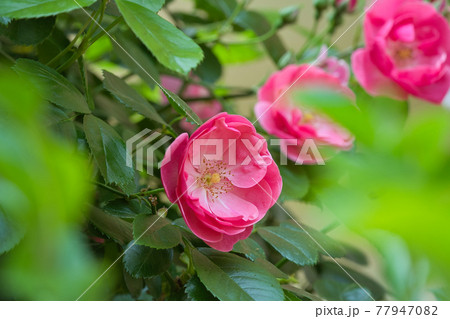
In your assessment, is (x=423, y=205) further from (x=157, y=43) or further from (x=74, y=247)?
(x=157, y=43)

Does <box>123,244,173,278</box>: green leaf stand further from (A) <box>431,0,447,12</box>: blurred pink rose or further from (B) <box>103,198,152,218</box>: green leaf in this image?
(A) <box>431,0,447,12</box>: blurred pink rose

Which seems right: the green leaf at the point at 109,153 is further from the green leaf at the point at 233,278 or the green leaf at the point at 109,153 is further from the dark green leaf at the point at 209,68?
the dark green leaf at the point at 209,68

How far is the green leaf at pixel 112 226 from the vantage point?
0.27 meters

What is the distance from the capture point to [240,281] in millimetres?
256

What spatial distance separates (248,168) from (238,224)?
31 mm

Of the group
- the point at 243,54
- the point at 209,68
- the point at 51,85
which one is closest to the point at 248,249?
the point at 51,85

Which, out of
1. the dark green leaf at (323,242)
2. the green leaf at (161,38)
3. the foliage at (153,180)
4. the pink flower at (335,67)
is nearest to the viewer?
Result: the foliage at (153,180)

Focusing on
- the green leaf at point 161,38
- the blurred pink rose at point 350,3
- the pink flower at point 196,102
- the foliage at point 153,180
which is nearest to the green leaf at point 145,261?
the foliage at point 153,180

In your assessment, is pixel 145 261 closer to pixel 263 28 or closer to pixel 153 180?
pixel 153 180

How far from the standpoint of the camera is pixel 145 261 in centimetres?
27

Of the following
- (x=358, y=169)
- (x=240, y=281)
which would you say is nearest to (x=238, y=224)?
(x=240, y=281)

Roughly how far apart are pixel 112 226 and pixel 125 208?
1 centimetres

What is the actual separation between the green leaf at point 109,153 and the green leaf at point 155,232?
0.06ft
